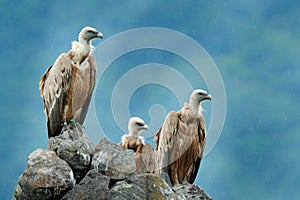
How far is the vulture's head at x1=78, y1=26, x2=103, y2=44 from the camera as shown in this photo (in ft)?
62.6

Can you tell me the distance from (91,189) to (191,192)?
3.35 m

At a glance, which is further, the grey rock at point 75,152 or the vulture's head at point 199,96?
the vulture's head at point 199,96

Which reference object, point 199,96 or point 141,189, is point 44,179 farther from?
point 199,96

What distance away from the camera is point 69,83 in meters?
18.7

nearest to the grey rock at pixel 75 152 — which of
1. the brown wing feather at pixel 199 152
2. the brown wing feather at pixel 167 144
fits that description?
the brown wing feather at pixel 167 144

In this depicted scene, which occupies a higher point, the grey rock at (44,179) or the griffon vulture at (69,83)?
the griffon vulture at (69,83)

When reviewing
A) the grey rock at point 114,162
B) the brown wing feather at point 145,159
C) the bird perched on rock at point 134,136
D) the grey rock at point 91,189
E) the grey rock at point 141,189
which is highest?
the bird perched on rock at point 134,136

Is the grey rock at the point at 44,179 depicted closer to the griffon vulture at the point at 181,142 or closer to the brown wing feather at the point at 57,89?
the brown wing feather at the point at 57,89

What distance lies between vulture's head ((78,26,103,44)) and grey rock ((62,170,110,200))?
524cm

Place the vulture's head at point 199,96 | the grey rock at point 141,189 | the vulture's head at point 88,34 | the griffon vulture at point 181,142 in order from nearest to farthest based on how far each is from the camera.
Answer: the grey rock at point 141,189, the vulture's head at point 88,34, the griffon vulture at point 181,142, the vulture's head at point 199,96

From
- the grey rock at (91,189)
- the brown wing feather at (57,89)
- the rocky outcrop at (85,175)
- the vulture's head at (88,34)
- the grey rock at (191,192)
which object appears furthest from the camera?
the vulture's head at (88,34)

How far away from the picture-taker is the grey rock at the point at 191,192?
16984mm

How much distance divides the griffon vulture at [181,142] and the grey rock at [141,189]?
9.61ft

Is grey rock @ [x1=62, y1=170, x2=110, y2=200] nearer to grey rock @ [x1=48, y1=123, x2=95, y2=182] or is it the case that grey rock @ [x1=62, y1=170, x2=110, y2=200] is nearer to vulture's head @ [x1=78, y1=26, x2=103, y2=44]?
grey rock @ [x1=48, y1=123, x2=95, y2=182]
